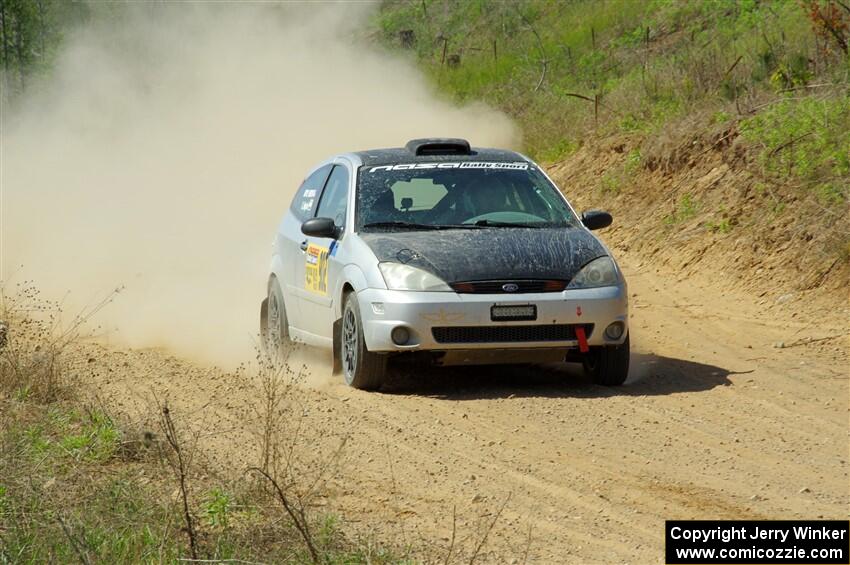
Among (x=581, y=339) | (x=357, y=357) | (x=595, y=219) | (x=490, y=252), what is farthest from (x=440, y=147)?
(x=581, y=339)

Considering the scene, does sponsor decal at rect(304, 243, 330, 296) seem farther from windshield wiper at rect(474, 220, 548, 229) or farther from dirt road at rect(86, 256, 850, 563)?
windshield wiper at rect(474, 220, 548, 229)

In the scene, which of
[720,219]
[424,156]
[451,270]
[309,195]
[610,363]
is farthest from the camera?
[720,219]

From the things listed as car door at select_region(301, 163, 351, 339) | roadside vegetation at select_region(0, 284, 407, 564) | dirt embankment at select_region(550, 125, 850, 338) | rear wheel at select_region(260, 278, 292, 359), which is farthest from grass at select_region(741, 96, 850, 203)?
roadside vegetation at select_region(0, 284, 407, 564)

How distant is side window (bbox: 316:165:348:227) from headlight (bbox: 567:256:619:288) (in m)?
1.90

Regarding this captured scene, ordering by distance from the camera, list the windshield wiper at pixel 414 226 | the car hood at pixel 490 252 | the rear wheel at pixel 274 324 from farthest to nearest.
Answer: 1. the rear wheel at pixel 274 324
2. the windshield wiper at pixel 414 226
3. the car hood at pixel 490 252

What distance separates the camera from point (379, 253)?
10.0 meters

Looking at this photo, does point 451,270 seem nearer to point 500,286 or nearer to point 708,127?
point 500,286

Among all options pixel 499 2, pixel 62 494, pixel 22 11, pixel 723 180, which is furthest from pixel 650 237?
pixel 22 11

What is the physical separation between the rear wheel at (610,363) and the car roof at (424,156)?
6.31ft

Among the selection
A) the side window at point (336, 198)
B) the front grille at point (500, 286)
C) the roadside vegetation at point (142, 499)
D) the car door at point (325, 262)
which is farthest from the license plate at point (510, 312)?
the side window at point (336, 198)

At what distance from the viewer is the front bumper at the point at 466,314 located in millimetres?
9617

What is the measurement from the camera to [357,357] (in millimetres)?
10023

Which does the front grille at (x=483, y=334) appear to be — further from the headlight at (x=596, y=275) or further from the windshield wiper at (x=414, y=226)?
the windshield wiper at (x=414, y=226)

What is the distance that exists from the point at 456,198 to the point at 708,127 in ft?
24.8
